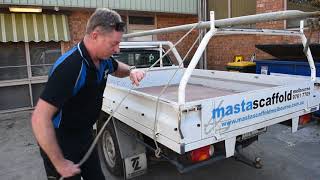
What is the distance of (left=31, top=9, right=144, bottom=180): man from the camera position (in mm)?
1807

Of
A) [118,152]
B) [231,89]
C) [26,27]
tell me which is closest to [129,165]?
[118,152]

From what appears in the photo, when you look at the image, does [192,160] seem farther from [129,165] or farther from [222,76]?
[222,76]

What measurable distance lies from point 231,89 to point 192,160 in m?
1.82

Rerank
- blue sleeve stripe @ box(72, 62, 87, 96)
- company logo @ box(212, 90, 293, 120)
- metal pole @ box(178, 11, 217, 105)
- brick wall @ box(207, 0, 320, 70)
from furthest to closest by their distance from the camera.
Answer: brick wall @ box(207, 0, 320, 70), company logo @ box(212, 90, 293, 120), metal pole @ box(178, 11, 217, 105), blue sleeve stripe @ box(72, 62, 87, 96)

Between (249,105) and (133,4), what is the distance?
735 centimetres

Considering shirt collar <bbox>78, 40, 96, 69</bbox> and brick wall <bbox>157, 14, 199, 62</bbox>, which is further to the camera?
brick wall <bbox>157, 14, 199, 62</bbox>

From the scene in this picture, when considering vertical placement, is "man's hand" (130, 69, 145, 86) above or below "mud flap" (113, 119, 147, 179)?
above

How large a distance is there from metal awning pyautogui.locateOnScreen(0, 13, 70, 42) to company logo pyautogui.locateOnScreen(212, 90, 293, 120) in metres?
7.00

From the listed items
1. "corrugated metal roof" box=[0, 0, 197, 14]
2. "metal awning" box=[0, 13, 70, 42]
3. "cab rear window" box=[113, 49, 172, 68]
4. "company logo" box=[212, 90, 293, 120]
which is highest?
"corrugated metal roof" box=[0, 0, 197, 14]

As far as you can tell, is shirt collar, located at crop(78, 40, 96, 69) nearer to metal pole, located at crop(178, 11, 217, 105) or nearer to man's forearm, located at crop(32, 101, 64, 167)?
man's forearm, located at crop(32, 101, 64, 167)

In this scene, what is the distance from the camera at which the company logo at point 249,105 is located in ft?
8.58

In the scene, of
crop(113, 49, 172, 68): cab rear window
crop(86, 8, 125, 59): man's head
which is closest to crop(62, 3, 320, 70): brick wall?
crop(113, 49, 172, 68): cab rear window

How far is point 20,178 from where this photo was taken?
13.9ft

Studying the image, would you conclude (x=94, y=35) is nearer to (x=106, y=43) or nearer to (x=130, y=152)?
(x=106, y=43)
